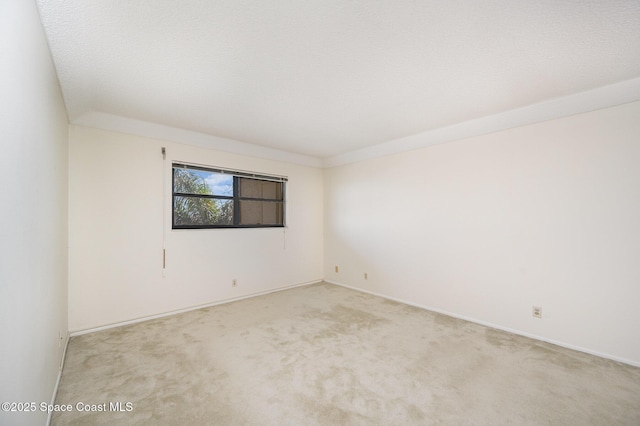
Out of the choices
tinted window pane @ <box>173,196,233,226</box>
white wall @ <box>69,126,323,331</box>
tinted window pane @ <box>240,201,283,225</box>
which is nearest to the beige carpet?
white wall @ <box>69,126,323,331</box>

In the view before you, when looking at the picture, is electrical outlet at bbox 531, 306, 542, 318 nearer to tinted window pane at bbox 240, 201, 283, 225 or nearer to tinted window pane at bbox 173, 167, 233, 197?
tinted window pane at bbox 240, 201, 283, 225

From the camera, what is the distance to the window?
11.7 feet

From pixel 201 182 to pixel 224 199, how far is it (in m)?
0.40

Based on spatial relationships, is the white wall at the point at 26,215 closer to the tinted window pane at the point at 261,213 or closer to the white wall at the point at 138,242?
the white wall at the point at 138,242

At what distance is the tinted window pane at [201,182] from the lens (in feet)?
11.6

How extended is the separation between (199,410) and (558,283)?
3.35m

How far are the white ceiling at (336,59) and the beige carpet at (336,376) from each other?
92.3 inches

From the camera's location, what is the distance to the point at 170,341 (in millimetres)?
2625

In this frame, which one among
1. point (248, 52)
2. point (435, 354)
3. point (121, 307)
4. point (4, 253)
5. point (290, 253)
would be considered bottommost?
point (435, 354)

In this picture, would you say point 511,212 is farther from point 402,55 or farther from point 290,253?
point 290,253

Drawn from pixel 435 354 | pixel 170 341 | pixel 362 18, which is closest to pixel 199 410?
pixel 170 341

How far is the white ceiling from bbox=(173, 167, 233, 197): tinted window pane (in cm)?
71

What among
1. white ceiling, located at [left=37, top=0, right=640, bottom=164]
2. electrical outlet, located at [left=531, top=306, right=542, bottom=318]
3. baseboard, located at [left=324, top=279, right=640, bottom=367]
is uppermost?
white ceiling, located at [left=37, top=0, right=640, bottom=164]

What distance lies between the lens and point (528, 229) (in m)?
2.83
